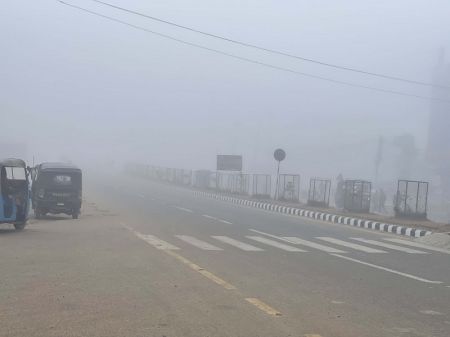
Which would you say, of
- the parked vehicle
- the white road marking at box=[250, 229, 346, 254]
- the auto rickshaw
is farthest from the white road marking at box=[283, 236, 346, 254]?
the parked vehicle

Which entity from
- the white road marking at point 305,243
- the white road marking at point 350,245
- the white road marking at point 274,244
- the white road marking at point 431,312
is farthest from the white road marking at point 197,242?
the white road marking at point 431,312

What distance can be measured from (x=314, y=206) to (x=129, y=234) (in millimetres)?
19635

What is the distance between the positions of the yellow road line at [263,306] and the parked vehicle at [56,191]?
48.5 ft

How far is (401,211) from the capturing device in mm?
25062

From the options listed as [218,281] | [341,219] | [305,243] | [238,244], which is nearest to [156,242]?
[238,244]

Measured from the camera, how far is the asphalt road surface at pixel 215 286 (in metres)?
5.95

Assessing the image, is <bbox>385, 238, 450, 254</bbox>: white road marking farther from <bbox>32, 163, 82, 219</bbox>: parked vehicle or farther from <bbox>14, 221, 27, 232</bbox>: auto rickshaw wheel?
<bbox>32, 163, 82, 219</bbox>: parked vehicle

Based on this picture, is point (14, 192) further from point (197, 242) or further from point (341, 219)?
point (341, 219)

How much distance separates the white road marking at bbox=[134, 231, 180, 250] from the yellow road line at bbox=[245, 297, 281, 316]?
5.46 m

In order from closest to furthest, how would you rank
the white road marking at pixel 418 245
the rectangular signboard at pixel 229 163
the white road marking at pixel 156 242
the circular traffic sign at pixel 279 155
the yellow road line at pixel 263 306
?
1. the yellow road line at pixel 263 306
2. the white road marking at pixel 156 242
3. the white road marking at pixel 418 245
4. the circular traffic sign at pixel 279 155
5. the rectangular signboard at pixel 229 163

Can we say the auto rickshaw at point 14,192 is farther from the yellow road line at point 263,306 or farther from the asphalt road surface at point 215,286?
the yellow road line at point 263,306

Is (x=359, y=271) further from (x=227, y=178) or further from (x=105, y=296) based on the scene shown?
(x=227, y=178)

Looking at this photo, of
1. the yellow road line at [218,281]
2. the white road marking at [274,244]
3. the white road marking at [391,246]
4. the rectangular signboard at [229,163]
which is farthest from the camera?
the rectangular signboard at [229,163]

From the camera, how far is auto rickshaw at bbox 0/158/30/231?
15.2 meters
